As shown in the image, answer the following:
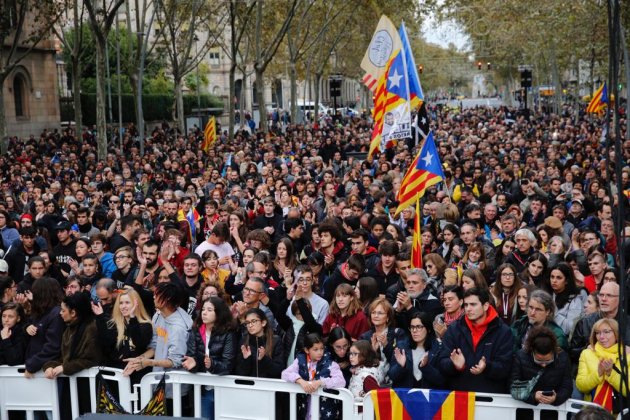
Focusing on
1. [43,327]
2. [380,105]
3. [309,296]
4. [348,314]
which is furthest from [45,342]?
[380,105]

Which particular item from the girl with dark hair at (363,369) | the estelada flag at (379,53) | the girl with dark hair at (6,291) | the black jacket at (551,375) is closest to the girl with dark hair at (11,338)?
the girl with dark hair at (6,291)

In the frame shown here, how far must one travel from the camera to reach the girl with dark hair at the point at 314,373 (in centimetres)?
627

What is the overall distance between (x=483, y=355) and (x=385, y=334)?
0.85m

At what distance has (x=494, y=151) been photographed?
24.7 m

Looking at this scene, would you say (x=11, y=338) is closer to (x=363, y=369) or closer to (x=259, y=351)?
(x=259, y=351)

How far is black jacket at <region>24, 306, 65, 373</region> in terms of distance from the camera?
6781 millimetres

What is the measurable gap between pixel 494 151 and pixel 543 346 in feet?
63.6

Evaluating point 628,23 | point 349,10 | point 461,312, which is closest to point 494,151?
point 628,23

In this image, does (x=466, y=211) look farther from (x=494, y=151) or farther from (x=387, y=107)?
(x=494, y=151)

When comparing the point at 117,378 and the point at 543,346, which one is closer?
the point at 543,346

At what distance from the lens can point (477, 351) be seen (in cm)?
619

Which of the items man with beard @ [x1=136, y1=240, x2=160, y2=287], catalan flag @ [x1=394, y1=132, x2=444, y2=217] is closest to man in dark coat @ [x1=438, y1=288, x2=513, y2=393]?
man with beard @ [x1=136, y1=240, x2=160, y2=287]

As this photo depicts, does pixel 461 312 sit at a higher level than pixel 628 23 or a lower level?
lower

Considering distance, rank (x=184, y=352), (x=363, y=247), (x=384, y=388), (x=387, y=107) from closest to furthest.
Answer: (x=384, y=388), (x=184, y=352), (x=363, y=247), (x=387, y=107)
